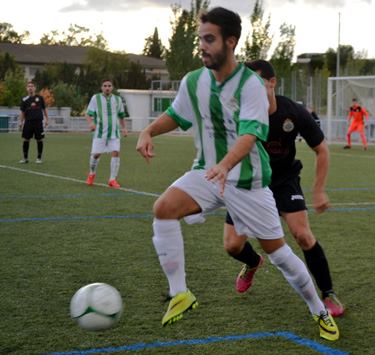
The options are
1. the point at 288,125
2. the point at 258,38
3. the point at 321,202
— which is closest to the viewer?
the point at 321,202

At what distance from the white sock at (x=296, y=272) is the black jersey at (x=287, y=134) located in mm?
851

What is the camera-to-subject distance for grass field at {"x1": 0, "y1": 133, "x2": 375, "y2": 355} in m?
4.58

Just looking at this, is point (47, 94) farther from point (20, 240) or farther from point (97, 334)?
point (97, 334)

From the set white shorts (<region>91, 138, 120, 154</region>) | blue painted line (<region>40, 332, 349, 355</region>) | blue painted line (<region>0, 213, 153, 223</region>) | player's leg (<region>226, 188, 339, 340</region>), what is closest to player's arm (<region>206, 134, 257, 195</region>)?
player's leg (<region>226, 188, 339, 340</region>)

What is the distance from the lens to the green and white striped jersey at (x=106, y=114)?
14.5 meters

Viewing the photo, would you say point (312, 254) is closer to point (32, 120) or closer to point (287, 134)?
point (287, 134)

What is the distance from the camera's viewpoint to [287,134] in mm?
5367

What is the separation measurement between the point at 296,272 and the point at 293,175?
100 centimetres

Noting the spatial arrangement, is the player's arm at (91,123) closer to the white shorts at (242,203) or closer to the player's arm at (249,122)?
the white shorts at (242,203)

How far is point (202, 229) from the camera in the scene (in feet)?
29.8

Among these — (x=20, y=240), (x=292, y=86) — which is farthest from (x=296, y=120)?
(x=292, y=86)

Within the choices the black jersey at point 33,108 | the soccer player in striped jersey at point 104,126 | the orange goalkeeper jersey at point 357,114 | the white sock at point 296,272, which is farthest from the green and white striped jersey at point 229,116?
the orange goalkeeper jersey at point 357,114

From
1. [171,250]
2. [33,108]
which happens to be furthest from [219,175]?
[33,108]

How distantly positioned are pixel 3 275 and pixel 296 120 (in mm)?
2759
